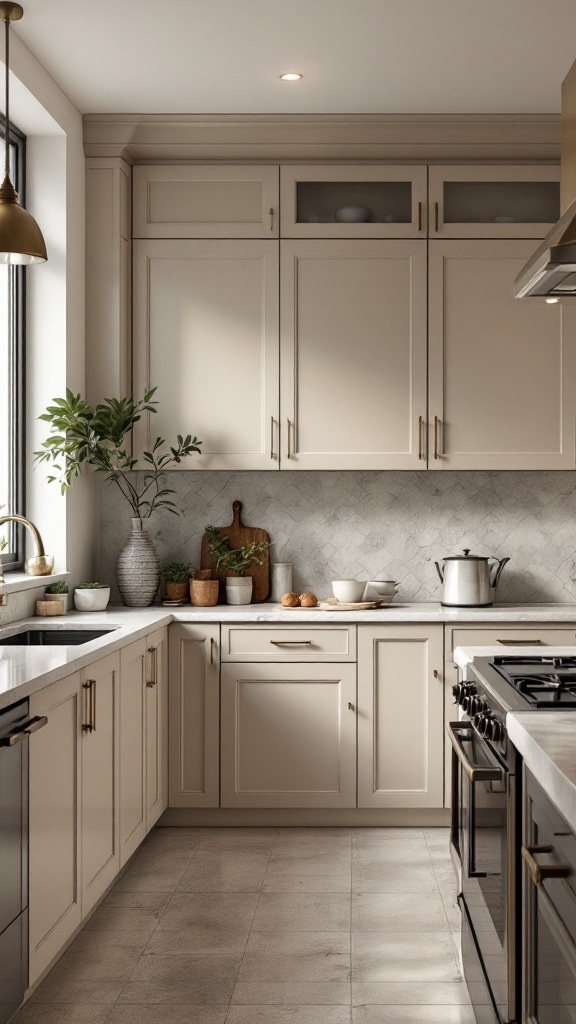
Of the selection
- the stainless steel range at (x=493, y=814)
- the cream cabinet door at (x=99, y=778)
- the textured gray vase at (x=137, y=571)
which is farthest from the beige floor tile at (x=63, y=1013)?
the textured gray vase at (x=137, y=571)

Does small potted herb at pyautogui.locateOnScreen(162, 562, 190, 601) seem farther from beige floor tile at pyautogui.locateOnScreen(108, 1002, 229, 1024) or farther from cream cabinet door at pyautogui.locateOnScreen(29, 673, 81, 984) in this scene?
beige floor tile at pyautogui.locateOnScreen(108, 1002, 229, 1024)

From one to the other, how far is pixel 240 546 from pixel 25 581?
45.5 inches

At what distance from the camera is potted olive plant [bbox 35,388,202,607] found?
395 centimetres

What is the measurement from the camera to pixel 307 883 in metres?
3.39

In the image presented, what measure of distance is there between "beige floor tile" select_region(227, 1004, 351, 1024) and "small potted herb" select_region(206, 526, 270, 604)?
198 centimetres

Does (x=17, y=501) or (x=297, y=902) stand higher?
(x=17, y=501)

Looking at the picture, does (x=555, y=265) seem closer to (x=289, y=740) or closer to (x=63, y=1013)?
(x=63, y=1013)

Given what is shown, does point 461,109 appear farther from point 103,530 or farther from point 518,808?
point 518,808

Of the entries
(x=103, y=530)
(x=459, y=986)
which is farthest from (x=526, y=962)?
(x=103, y=530)

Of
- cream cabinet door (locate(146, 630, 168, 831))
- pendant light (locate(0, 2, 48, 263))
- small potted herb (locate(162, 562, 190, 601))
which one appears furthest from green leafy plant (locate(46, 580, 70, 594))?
pendant light (locate(0, 2, 48, 263))

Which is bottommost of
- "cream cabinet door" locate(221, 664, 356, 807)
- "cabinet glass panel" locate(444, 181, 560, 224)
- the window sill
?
"cream cabinet door" locate(221, 664, 356, 807)

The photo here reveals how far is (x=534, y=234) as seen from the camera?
13.7ft

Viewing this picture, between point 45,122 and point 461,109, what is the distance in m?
1.66

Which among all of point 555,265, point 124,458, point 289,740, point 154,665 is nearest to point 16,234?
point 555,265
